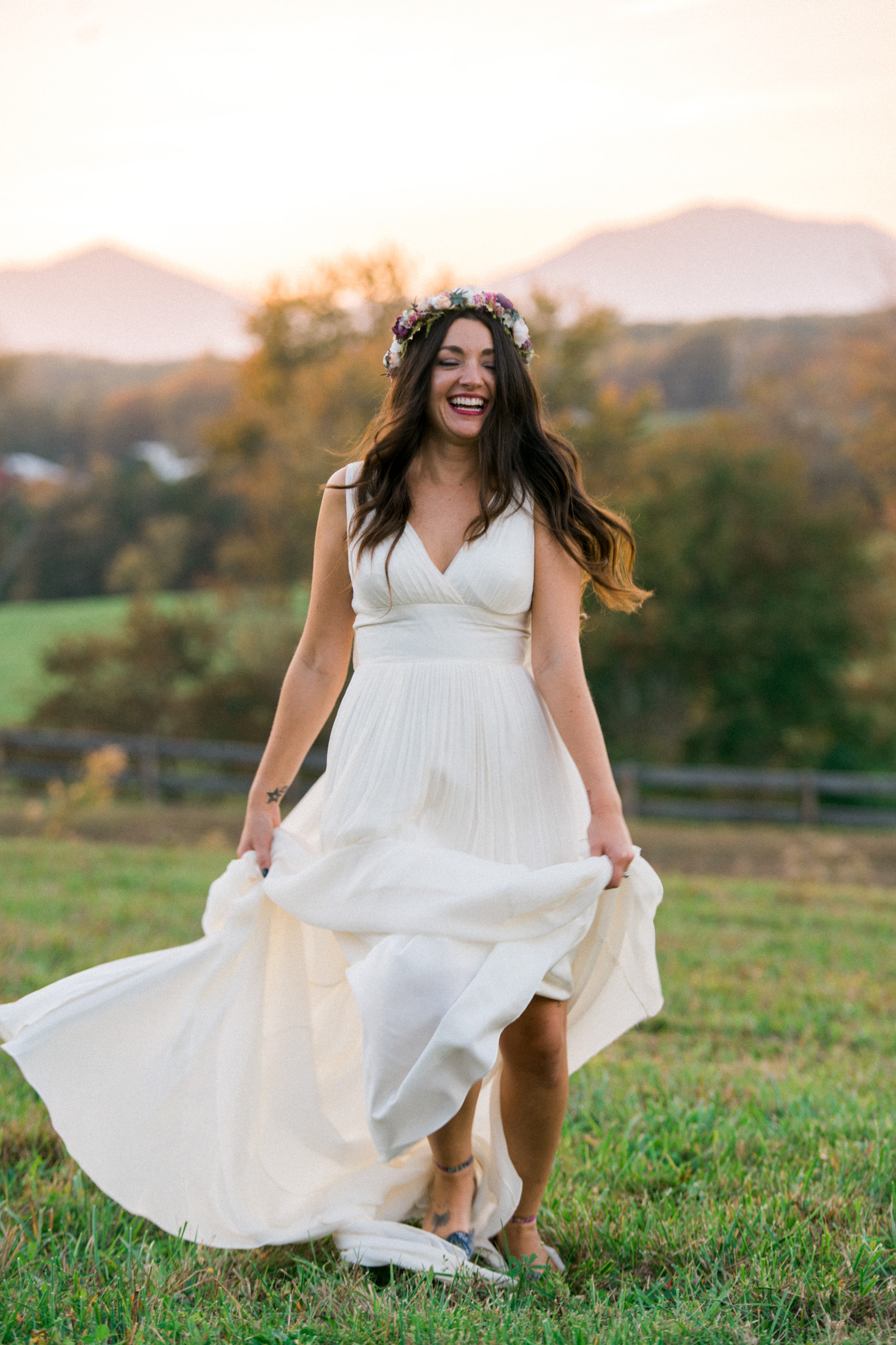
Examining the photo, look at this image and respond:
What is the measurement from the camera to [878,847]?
583 inches

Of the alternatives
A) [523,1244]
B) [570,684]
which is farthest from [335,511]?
[523,1244]

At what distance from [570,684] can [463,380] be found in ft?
2.61

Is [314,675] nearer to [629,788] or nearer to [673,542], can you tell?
[629,788]

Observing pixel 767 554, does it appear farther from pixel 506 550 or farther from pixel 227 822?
pixel 506 550

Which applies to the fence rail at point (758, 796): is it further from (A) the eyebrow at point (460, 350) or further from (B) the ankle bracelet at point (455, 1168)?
(A) the eyebrow at point (460, 350)

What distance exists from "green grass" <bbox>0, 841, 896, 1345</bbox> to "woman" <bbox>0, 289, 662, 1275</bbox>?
6.8 inches

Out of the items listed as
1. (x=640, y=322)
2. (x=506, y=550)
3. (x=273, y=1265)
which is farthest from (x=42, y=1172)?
(x=640, y=322)

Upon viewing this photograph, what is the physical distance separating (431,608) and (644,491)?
1651 cm

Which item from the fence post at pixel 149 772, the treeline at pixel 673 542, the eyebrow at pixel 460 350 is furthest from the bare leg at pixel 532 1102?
the fence post at pixel 149 772

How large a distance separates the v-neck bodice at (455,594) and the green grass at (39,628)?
1763 centimetres

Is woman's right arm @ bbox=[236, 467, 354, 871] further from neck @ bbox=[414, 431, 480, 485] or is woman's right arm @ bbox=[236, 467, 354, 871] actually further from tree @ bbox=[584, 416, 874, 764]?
tree @ bbox=[584, 416, 874, 764]

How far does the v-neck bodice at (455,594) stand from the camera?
279cm

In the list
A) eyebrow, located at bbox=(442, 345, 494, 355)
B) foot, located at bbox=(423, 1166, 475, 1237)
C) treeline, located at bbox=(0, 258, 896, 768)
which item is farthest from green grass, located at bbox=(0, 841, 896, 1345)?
treeline, located at bbox=(0, 258, 896, 768)

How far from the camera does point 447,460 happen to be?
9.76 feet
